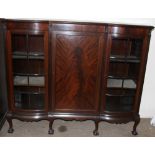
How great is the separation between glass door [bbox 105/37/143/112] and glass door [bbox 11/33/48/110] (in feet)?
2.25

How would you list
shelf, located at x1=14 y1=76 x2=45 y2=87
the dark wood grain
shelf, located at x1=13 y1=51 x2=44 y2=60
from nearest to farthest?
the dark wood grain
shelf, located at x1=13 y1=51 x2=44 y2=60
shelf, located at x1=14 y1=76 x2=45 y2=87

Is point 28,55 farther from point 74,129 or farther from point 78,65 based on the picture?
point 74,129

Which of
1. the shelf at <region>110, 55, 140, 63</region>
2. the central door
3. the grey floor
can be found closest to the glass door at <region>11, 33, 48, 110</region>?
the central door

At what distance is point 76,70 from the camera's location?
1971mm

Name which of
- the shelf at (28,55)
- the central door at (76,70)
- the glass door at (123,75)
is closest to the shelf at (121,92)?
the glass door at (123,75)

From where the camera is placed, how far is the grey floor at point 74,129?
7.09 ft

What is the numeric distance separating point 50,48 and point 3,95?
0.85 meters

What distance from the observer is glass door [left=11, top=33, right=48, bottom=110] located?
1990 millimetres

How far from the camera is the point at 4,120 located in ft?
7.66

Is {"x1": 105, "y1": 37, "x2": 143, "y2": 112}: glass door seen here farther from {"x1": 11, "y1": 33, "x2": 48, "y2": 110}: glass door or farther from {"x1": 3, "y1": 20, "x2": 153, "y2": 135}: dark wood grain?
{"x1": 11, "y1": 33, "x2": 48, "y2": 110}: glass door

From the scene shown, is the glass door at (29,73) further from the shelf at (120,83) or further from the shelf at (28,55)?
the shelf at (120,83)

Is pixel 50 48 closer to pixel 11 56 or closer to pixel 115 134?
pixel 11 56

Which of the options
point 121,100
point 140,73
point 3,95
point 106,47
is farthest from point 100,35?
point 3,95

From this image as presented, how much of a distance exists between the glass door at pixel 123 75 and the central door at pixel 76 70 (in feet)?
0.53
